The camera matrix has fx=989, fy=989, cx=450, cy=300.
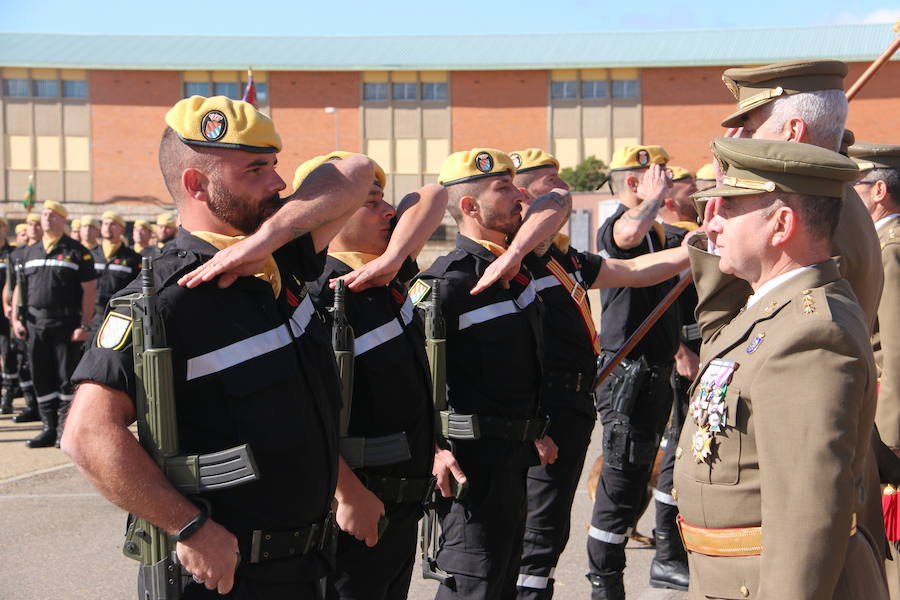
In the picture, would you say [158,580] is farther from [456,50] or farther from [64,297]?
[456,50]

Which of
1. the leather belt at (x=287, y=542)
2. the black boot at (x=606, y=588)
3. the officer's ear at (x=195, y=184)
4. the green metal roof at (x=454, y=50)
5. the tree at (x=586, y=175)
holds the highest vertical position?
the green metal roof at (x=454, y=50)

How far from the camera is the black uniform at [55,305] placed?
10727 mm

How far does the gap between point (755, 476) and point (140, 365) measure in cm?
161

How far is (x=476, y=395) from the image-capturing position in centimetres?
457

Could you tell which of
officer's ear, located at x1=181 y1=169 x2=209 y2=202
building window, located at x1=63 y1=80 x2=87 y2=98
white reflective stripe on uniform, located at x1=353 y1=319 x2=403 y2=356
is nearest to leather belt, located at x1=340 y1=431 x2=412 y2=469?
white reflective stripe on uniform, located at x1=353 y1=319 x2=403 y2=356

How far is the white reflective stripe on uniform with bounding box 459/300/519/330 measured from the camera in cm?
456

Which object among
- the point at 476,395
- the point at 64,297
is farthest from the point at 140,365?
the point at 64,297

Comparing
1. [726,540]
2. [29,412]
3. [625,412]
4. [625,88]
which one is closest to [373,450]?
[726,540]

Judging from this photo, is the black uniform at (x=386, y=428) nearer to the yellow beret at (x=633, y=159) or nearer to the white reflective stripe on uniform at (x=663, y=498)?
the white reflective stripe on uniform at (x=663, y=498)

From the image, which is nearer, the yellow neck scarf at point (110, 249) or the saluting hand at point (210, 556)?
the saluting hand at point (210, 556)

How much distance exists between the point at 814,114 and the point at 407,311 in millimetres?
1732

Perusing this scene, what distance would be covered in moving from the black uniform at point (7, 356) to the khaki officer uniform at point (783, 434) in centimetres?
1148

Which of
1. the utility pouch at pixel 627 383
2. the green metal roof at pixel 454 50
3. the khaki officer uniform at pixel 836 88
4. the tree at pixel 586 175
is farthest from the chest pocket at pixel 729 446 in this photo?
the green metal roof at pixel 454 50

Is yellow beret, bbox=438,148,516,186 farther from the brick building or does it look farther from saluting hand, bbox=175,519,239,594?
the brick building
